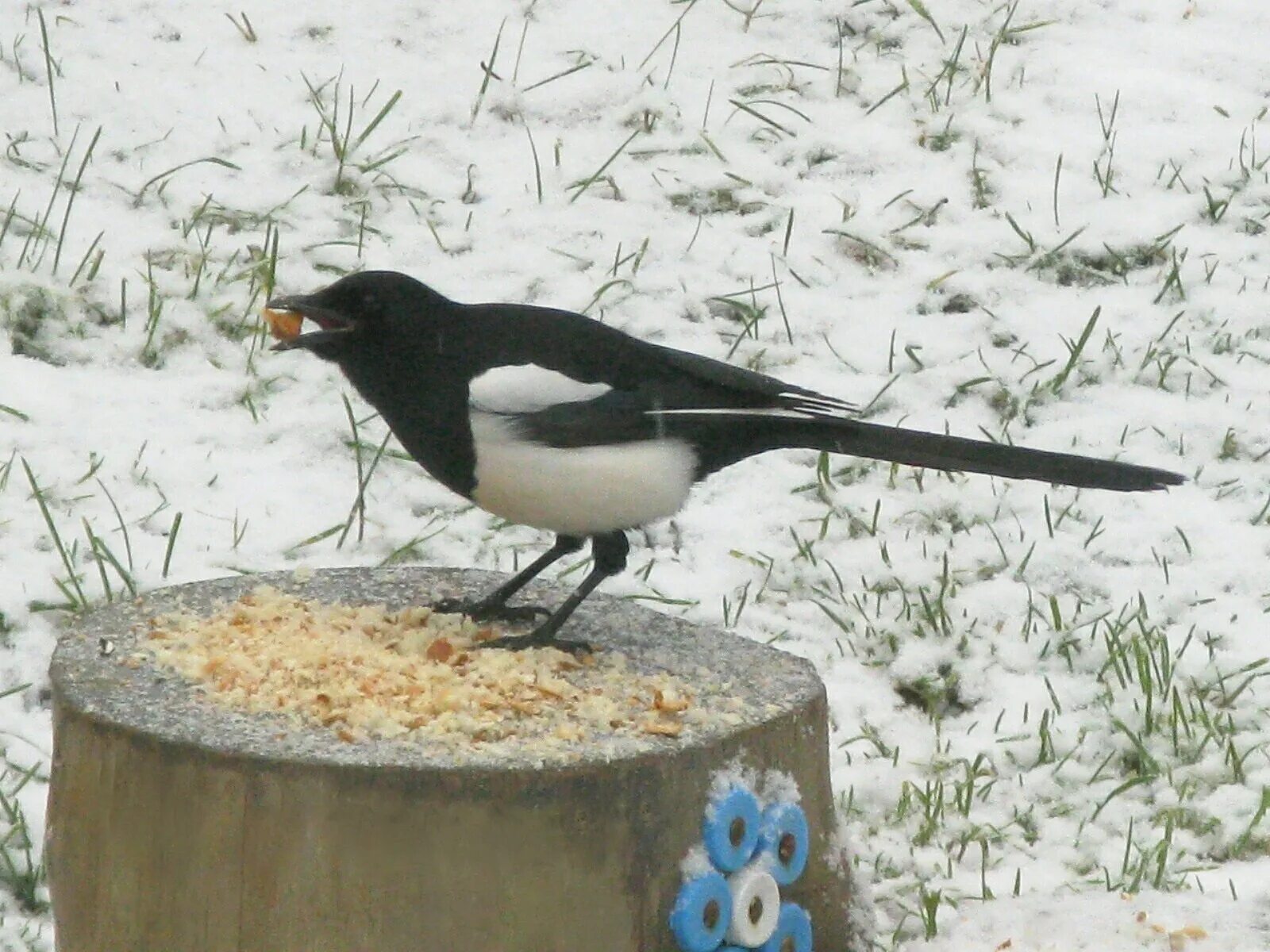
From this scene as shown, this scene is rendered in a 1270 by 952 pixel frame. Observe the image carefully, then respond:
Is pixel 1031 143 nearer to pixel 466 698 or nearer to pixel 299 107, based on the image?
pixel 299 107

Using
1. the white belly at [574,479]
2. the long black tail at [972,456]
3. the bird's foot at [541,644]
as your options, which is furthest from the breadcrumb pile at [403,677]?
the long black tail at [972,456]

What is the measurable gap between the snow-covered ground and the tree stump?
61 centimetres

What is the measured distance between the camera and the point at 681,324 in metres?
4.57

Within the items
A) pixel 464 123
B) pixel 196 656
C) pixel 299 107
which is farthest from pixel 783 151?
pixel 196 656

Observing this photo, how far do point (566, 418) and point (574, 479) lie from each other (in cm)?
8

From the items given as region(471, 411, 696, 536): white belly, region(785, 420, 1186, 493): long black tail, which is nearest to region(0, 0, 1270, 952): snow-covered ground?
region(785, 420, 1186, 493): long black tail

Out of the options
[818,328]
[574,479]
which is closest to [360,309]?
[574,479]

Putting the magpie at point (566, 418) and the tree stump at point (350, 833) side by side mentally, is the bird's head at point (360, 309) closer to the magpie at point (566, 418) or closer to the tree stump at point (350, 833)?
the magpie at point (566, 418)

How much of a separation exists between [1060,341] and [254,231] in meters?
1.91

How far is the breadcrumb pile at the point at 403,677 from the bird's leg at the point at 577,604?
0.13ft

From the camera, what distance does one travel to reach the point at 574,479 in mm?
2729

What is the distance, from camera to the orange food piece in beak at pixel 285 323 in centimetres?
286

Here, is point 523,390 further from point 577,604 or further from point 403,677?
point 403,677

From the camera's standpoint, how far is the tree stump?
2.17 metres
